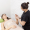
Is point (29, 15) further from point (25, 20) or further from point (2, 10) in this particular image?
point (2, 10)

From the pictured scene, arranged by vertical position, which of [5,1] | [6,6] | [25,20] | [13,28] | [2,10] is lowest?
[13,28]

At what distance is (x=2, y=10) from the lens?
2.05 meters

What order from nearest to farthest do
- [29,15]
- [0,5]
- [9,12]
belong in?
[29,15] < [0,5] < [9,12]

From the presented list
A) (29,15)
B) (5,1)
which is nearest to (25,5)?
(29,15)

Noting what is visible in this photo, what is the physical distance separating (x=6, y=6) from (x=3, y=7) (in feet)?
0.41

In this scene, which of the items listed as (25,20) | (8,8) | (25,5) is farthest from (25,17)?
(8,8)

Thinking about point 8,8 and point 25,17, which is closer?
point 25,17

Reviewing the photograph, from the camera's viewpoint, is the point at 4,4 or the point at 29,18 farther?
the point at 4,4

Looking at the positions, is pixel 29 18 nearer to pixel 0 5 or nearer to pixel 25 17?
pixel 25 17

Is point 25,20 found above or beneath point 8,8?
beneath

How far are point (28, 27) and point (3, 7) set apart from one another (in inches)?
55.1

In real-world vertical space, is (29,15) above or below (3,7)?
below

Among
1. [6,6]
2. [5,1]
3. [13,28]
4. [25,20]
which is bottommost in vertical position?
[13,28]

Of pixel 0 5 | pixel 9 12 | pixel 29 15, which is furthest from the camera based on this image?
pixel 9 12
